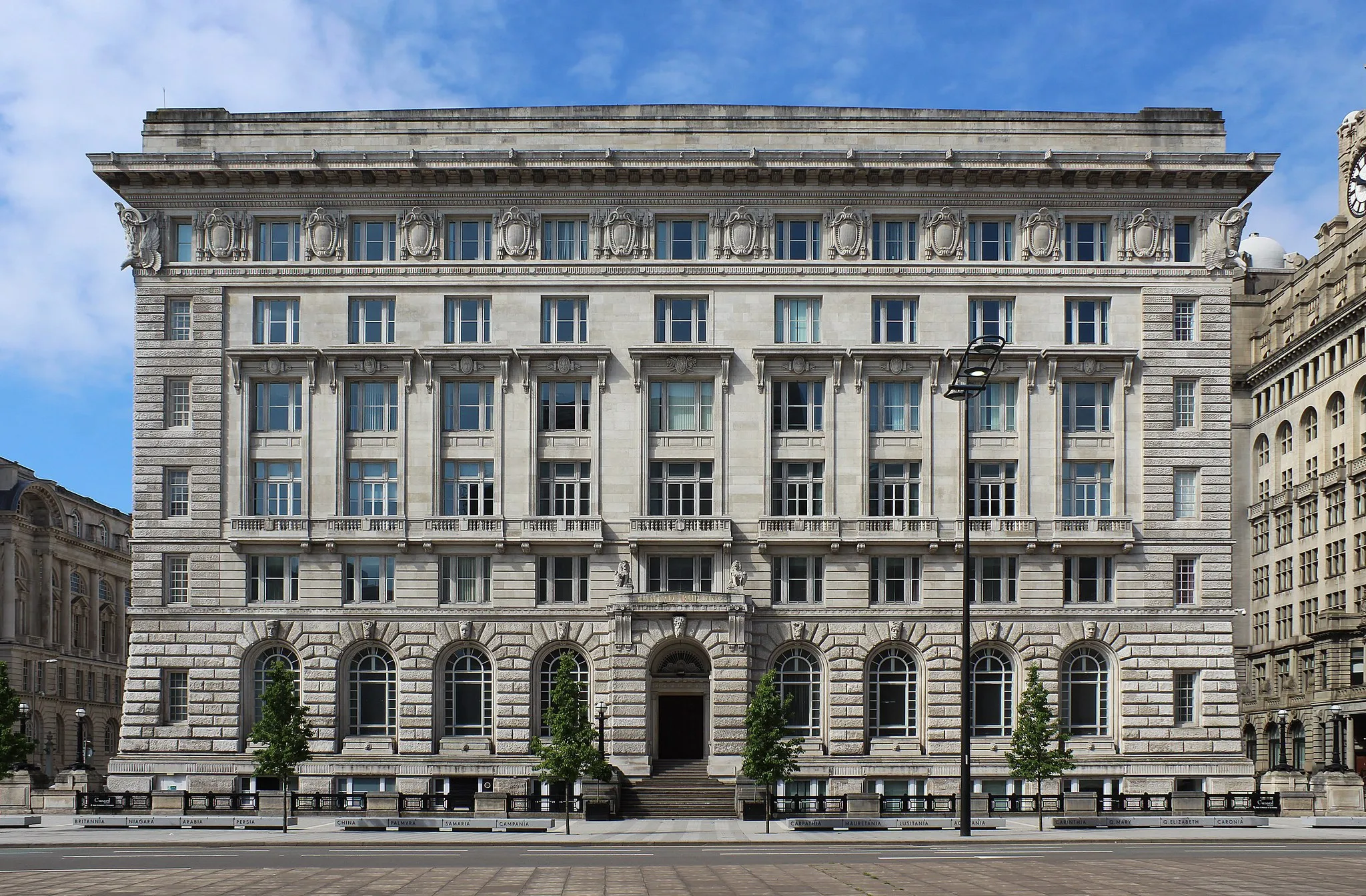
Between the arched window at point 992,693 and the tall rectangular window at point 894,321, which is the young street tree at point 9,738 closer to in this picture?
the tall rectangular window at point 894,321

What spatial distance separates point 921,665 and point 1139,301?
60.7ft

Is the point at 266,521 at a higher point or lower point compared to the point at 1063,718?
higher

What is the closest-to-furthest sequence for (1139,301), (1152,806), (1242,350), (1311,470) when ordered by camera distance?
1. (1152,806)
2. (1139,301)
3. (1311,470)
4. (1242,350)

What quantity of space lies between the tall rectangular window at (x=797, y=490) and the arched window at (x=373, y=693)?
18003mm

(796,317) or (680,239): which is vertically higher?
(680,239)

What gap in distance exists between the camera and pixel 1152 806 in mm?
62594

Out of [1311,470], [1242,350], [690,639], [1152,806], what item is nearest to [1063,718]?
[1152,806]

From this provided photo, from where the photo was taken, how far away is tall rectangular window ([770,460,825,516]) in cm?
6706

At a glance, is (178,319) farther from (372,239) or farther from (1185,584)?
(1185,584)

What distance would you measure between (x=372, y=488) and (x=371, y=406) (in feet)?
11.7

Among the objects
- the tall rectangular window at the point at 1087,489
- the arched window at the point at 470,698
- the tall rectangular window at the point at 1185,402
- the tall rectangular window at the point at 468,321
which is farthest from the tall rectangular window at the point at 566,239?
the tall rectangular window at the point at 1185,402

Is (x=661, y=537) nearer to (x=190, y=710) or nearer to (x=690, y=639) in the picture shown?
(x=690, y=639)

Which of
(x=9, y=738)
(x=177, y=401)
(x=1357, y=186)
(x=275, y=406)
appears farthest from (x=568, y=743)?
(x=1357, y=186)

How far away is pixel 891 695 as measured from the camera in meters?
66.4
